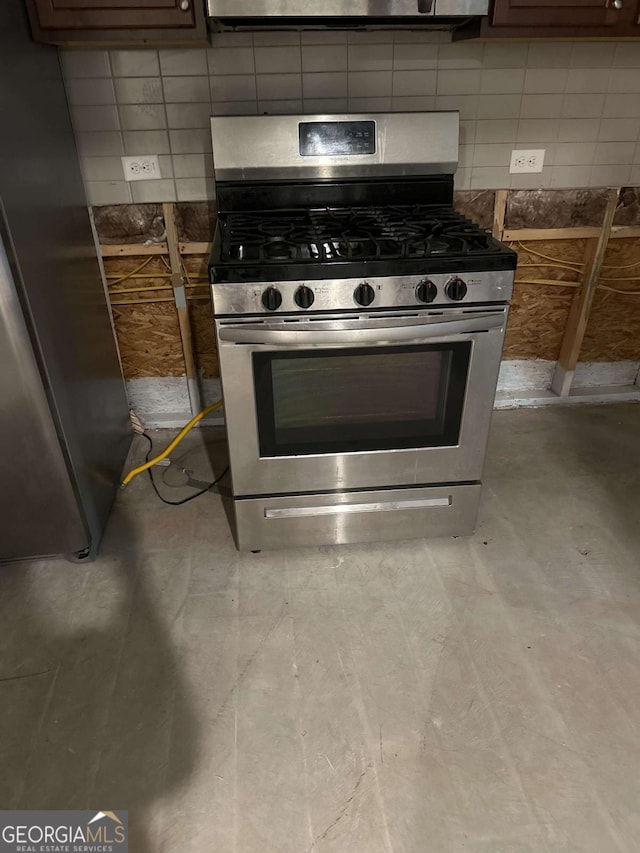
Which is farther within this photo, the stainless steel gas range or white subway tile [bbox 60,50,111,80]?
white subway tile [bbox 60,50,111,80]

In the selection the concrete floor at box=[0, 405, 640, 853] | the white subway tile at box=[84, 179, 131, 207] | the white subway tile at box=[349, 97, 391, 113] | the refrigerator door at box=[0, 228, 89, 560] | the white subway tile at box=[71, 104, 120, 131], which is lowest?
the concrete floor at box=[0, 405, 640, 853]

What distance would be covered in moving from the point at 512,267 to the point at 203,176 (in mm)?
1239

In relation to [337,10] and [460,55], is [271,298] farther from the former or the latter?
[460,55]

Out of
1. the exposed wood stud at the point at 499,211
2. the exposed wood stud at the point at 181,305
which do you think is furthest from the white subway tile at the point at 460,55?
the exposed wood stud at the point at 181,305

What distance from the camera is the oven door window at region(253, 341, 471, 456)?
1634 millimetres

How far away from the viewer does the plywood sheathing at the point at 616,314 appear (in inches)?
98.3

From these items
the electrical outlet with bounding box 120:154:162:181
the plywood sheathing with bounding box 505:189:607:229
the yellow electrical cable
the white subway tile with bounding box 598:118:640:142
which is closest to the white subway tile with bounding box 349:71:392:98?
the plywood sheathing with bounding box 505:189:607:229

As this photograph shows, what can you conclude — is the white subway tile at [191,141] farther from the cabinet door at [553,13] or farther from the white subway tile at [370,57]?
the cabinet door at [553,13]

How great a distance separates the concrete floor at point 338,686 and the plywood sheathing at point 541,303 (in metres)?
0.86

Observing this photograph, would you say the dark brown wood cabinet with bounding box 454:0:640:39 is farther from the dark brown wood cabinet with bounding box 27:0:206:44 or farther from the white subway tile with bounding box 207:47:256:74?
the dark brown wood cabinet with bounding box 27:0:206:44

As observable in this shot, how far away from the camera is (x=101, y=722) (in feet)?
4.73

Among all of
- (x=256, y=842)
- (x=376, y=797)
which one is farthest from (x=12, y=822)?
(x=376, y=797)

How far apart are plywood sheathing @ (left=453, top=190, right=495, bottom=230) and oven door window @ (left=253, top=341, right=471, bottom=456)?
94 centimetres

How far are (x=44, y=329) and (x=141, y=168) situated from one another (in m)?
0.86
